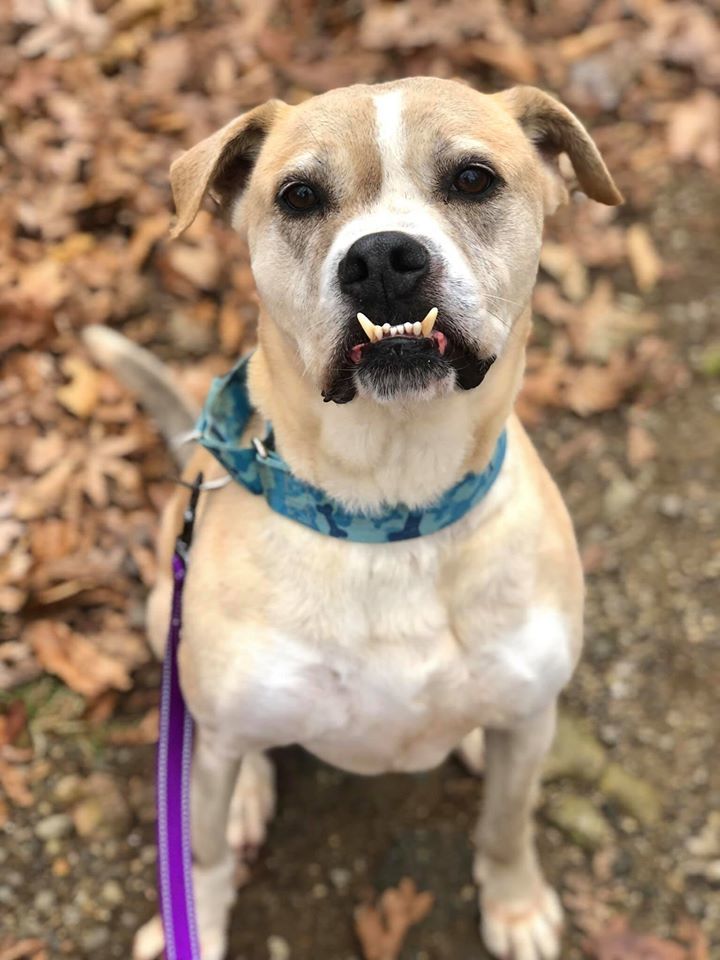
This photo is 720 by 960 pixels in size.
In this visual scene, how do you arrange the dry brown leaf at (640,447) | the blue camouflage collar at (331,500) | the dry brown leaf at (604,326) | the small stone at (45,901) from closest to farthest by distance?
the blue camouflage collar at (331,500)
the small stone at (45,901)
the dry brown leaf at (640,447)
the dry brown leaf at (604,326)

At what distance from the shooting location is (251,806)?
3.45 meters

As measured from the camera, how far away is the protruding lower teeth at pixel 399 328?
2094 mm

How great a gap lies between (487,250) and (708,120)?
385 cm

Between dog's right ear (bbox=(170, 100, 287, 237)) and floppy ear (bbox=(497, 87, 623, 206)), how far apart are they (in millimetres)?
562

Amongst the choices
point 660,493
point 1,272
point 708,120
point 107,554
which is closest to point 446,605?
point 107,554

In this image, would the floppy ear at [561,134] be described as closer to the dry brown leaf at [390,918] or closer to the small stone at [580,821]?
the small stone at [580,821]

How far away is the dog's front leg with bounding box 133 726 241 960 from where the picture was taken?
2.79 meters

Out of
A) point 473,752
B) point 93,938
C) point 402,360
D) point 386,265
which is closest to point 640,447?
point 473,752

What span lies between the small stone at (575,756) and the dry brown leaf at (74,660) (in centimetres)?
152

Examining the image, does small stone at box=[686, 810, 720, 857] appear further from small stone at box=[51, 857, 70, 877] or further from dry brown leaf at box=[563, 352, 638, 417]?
small stone at box=[51, 857, 70, 877]

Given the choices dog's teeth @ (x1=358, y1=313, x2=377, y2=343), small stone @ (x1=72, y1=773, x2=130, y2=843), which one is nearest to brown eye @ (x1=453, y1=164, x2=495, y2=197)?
dog's teeth @ (x1=358, y1=313, x2=377, y2=343)

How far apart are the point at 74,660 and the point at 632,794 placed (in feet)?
6.52

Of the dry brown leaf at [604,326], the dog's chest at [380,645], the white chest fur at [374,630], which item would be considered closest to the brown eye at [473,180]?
the white chest fur at [374,630]

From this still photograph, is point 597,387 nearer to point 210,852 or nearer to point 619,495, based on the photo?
point 619,495
